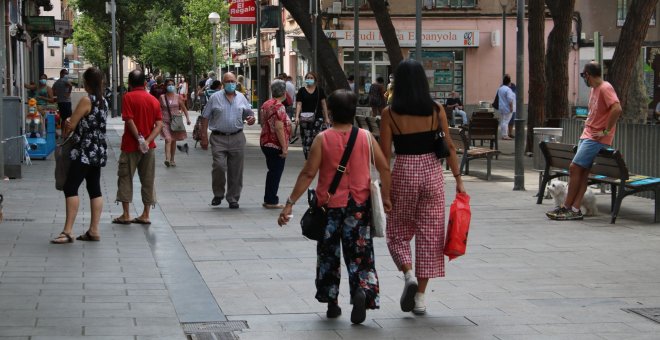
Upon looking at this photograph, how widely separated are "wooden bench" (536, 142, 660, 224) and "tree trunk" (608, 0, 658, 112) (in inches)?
210

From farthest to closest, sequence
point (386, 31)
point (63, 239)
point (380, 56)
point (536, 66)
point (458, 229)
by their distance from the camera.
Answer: point (380, 56), point (386, 31), point (536, 66), point (63, 239), point (458, 229)

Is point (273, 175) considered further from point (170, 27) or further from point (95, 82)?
point (170, 27)

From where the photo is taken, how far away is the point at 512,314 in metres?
8.09

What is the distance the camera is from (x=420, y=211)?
814 cm

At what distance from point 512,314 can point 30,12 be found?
3530 centimetres

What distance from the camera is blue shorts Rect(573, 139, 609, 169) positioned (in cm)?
1355

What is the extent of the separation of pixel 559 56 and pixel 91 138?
14947mm

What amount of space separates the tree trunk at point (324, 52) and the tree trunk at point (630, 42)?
305 inches

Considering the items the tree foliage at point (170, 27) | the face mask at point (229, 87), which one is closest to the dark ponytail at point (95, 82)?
the face mask at point (229, 87)

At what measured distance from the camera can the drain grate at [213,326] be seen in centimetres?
756

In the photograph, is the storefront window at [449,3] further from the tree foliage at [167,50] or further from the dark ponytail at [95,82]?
the dark ponytail at [95,82]

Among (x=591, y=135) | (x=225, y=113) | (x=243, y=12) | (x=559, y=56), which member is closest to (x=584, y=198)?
(x=591, y=135)

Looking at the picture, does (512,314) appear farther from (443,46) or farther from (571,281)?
(443,46)

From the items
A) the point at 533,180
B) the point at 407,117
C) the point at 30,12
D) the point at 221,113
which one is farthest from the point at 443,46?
the point at 407,117
